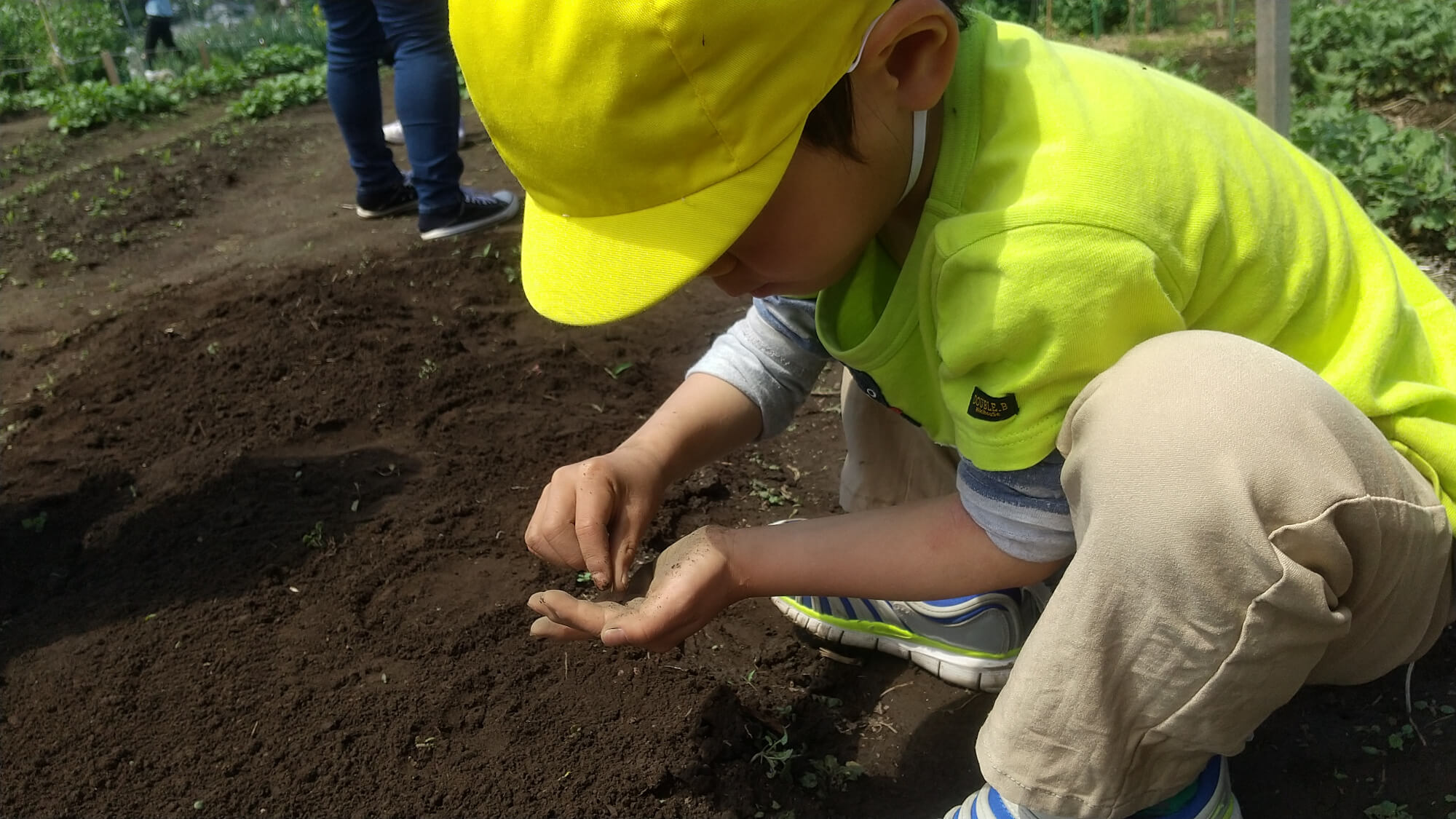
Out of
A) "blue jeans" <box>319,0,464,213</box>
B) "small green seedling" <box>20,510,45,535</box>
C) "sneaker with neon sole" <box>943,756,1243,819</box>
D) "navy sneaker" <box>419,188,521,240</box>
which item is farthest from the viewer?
"navy sneaker" <box>419,188,521,240</box>

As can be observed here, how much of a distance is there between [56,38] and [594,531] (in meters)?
11.8

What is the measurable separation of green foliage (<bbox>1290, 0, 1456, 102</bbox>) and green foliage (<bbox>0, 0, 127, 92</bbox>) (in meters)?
9.84

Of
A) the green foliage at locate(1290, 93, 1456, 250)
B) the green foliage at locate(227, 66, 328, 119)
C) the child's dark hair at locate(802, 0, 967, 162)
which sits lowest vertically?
the green foliage at locate(227, 66, 328, 119)

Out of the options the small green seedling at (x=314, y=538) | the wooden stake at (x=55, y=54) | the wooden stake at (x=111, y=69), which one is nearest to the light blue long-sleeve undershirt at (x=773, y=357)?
the small green seedling at (x=314, y=538)

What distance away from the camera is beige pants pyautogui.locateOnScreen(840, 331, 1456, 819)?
1.08 metres

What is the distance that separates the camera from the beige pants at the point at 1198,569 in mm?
1081

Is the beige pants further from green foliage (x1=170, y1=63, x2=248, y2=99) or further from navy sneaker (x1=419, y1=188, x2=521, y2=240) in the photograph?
green foliage (x1=170, y1=63, x2=248, y2=99)

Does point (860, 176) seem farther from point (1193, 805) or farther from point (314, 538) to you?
point (314, 538)

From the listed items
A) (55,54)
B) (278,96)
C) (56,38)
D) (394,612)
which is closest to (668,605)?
(394,612)

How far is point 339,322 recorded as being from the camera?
3043 millimetres

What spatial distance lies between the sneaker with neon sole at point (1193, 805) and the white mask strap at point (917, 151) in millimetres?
736

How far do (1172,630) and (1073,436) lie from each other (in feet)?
0.73

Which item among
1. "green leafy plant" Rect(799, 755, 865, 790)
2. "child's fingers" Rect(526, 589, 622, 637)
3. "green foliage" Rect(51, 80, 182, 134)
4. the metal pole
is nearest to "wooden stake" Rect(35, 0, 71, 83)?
"green foliage" Rect(51, 80, 182, 134)

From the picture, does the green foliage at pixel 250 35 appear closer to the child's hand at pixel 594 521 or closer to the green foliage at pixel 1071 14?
the green foliage at pixel 1071 14
